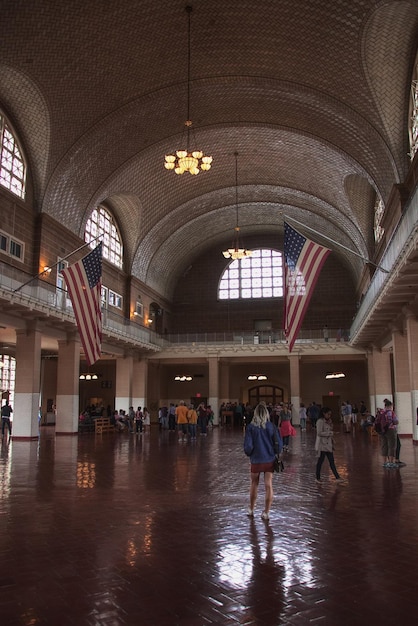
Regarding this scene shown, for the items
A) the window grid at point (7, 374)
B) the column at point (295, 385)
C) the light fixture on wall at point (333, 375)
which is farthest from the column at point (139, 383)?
the light fixture on wall at point (333, 375)

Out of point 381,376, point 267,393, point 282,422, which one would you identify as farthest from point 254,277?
point 282,422

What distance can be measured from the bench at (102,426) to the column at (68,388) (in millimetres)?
925

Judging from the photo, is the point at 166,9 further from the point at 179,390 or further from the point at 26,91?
the point at 179,390

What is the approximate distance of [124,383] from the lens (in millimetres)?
31828

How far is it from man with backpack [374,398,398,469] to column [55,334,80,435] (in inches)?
619

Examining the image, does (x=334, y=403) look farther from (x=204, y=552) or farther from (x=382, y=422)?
(x=204, y=552)

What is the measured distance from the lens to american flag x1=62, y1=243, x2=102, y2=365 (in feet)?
48.9

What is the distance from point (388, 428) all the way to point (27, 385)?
47.1 feet

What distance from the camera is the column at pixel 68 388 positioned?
23.6 meters

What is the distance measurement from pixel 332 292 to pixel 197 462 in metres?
30.3

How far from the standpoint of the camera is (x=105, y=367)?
131 ft

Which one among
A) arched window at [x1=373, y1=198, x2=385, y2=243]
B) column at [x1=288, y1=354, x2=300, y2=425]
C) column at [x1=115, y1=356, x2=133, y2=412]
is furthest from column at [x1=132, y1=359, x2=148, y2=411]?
arched window at [x1=373, y1=198, x2=385, y2=243]

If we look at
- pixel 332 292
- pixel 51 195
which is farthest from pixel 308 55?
pixel 332 292

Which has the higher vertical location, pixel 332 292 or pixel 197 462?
pixel 332 292
